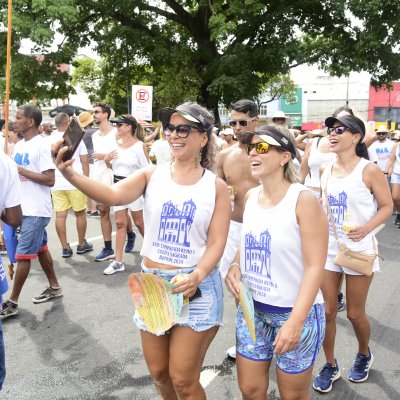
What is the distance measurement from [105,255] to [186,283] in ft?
15.2

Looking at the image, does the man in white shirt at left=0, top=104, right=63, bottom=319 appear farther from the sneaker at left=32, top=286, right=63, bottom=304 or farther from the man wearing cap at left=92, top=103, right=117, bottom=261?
the man wearing cap at left=92, top=103, right=117, bottom=261

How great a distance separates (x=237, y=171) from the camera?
12.6 ft

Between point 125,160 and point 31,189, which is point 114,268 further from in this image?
point 31,189

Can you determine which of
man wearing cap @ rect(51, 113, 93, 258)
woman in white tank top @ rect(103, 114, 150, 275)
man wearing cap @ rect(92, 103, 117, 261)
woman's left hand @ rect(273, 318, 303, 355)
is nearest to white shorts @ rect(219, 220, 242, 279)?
woman's left hand @ rect(273, 318, 303, 355)

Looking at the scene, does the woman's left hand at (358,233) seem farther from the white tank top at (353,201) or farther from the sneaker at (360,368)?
the sneaker at (360,368)

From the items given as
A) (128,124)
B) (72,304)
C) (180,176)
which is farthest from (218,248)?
(128,124)

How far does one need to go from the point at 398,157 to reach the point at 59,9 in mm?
11661

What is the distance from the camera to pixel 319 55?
18750 mm

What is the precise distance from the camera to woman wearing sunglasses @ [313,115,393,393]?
10.5ft

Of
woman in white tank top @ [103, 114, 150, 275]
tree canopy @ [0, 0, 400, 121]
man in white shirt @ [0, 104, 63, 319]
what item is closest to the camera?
man in white shirt @ [0, 104, 63, 319]

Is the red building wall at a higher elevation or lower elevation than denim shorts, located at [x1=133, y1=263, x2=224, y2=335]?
higher

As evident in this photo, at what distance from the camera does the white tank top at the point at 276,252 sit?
2.20 meters

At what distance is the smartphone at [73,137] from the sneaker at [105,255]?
4.66 meters

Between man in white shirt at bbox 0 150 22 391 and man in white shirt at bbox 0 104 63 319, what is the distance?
5.38 feet
